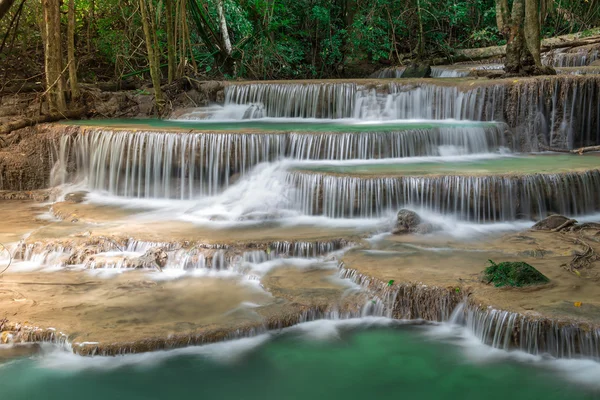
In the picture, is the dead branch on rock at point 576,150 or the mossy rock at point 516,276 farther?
the dead branch on rock at point 576,150

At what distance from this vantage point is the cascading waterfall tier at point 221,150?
33.7 ft

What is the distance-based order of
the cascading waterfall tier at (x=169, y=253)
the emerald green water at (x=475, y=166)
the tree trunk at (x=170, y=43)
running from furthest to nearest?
the tree trunk at (x=170, y=43)
the emerald green water at (x=475, y=166)
the cascading waterfall tier at (x=169, y=253)

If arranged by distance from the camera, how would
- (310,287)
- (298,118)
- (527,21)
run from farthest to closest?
(298,118) < (527,21) < (310,287)

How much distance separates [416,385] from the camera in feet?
17.2

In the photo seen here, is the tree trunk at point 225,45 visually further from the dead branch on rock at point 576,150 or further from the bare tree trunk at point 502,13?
the dead branch on rock at point 576,150

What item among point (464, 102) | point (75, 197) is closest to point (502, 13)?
point (464, 102)

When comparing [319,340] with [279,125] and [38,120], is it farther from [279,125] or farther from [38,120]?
[38,120]

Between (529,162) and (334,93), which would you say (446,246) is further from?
(334,93)

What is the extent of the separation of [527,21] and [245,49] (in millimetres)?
7282

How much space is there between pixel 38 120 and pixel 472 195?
311 inches

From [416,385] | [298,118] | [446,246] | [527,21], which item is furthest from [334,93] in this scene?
[416,385]

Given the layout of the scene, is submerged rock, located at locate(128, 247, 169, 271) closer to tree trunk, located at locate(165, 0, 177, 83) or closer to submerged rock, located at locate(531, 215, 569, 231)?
submerged rock, located at locate(531, 215, 569, 231)

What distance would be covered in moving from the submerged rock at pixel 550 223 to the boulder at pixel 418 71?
869cm

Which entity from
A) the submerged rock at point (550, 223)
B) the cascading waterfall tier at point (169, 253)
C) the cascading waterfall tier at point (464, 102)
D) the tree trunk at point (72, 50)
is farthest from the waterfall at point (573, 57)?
the tree trunk at point (72, 50)
